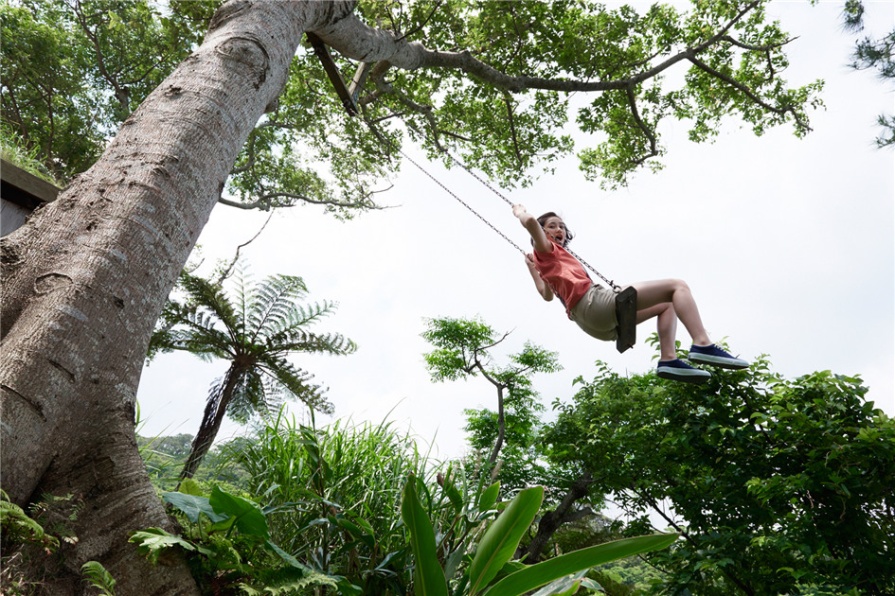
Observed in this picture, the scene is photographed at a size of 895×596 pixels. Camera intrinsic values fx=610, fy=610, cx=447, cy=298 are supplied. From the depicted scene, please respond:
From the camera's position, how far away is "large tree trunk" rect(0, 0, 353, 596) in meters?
1.82

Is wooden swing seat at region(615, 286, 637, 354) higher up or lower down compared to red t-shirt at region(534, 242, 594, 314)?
lower down

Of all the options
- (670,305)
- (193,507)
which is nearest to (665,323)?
(670,305)

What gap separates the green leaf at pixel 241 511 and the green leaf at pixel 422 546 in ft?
1.56

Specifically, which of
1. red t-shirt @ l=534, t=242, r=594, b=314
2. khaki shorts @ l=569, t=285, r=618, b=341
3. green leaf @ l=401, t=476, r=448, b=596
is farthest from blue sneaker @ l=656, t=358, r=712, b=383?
green leaf @ l=401, t=476, r=448, b=596

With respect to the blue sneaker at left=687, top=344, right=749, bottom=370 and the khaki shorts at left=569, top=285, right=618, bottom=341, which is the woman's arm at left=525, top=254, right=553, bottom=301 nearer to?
the khaki shorts at left=569, top=285, right=618, bottom=341

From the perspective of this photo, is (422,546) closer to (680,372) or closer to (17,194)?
(680,372)

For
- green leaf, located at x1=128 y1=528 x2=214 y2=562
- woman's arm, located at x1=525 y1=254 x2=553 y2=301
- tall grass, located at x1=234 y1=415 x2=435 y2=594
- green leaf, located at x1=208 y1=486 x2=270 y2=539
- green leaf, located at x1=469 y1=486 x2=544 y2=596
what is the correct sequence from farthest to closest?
woman's arm, located at x1=525 y1=254 x2=553 y2=301 → tall grass, located at x1=234 y1=415 x2=435 y2=594 → green leaf, located at x1=469 y1=486 x2=544 y2=596 → green leaf, located at x1=208 y1=486 x2=270 y2=539 → green leaf, located at x1=128 y1=528 x2=214 y2=562

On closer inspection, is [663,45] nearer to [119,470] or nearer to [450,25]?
[450,25]

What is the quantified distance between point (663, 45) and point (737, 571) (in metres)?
6.12

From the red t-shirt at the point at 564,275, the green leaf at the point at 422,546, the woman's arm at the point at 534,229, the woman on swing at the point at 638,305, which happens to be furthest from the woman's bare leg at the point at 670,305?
the green leaf at the point at 422,546

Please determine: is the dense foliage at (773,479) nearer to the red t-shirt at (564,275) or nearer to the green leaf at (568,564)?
the red t-shirt at (564,275)

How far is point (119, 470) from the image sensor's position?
1.95 metres

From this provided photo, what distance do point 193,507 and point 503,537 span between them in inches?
41.2

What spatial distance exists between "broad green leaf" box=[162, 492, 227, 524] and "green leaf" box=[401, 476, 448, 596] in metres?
0.60
